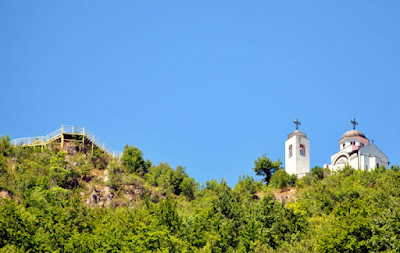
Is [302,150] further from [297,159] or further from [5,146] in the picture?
[5,146]

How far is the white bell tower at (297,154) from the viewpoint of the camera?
86.0 metres

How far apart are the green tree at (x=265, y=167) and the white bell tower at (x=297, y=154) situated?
6.23 ft

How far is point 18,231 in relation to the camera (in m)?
51.4

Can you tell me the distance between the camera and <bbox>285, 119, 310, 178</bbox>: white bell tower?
282 feet

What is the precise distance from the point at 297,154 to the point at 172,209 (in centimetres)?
3143

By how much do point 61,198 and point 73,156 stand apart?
11500 mm

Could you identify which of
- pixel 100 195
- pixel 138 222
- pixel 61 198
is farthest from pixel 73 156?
pixel 138 222

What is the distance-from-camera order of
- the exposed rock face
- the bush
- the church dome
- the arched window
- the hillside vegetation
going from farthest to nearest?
the church dome < the arched window < the bush < the exposed rock face < the hillside vegetation

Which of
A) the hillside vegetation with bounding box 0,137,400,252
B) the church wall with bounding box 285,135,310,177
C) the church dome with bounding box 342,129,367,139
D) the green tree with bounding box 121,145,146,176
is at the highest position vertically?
the church dome with bounding box 342,129,367,139

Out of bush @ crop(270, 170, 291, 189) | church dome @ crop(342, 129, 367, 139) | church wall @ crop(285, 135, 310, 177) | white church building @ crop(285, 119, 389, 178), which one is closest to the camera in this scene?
bush @ crop(270, 170, 291, 189)

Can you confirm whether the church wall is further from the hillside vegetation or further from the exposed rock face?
the exposed rock face

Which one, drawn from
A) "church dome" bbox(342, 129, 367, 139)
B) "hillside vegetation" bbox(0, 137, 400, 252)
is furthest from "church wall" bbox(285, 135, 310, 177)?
"church dome" bbox(342, 129, 367, 139)

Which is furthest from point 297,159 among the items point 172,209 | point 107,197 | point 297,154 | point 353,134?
point 172,209

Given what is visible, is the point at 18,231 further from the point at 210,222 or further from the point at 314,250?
the point at 314,250
